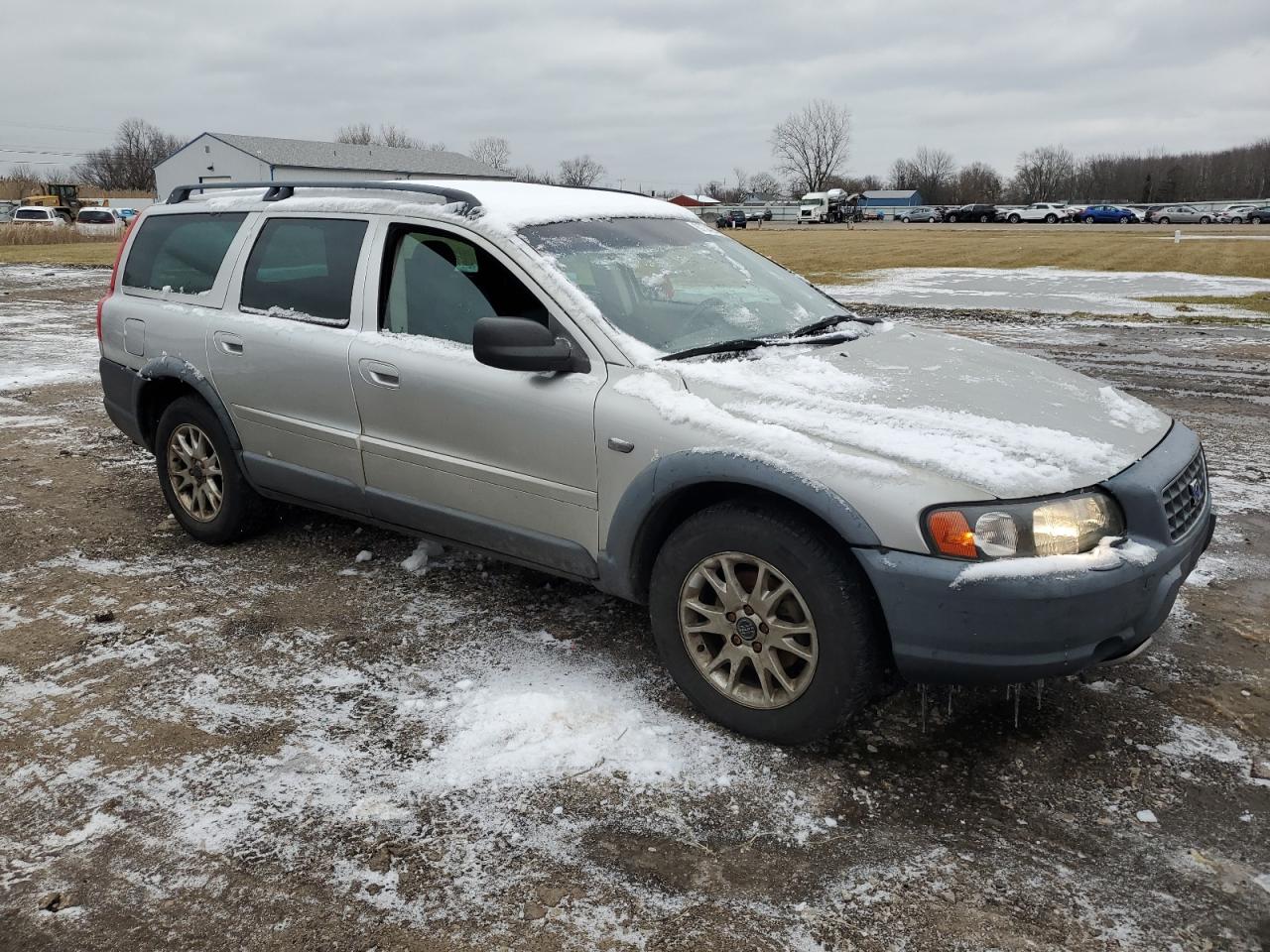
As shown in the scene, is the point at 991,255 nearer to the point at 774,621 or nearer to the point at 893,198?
the point at 774,621

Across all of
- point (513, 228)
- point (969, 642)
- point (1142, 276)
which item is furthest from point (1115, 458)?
point (1142, 276)

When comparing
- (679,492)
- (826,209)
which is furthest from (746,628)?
(826,209)

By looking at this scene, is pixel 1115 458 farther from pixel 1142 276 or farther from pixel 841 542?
pixel 1142 276

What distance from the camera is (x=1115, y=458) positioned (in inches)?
116

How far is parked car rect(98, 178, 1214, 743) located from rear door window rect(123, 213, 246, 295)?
0.02 m

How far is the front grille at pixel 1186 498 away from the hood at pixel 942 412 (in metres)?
0.14

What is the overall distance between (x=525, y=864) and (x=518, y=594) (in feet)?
6.24

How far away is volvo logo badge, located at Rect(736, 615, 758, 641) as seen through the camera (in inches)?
121

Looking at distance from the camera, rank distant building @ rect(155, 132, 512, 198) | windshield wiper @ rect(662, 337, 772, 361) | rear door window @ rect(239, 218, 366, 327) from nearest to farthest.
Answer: windshield wiper @ rect(662, 337, 772, 361), rear door window @ rect(239, 218, 366, 327), distant building @ rect(155, 132, 512, 198)

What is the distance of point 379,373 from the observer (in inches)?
157

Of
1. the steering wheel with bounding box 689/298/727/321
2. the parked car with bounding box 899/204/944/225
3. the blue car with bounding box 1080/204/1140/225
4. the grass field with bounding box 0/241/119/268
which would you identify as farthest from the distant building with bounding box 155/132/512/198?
the steering wheel with bounding box 689/298/727/321

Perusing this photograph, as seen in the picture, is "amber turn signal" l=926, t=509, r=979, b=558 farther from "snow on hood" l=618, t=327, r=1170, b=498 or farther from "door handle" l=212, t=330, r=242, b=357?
"door handle" l=212, t=330, r=242, b=357

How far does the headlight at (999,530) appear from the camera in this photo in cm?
269

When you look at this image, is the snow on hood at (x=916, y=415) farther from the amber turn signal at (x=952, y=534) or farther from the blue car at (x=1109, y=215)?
the blue car at (x=1109, y=215)
